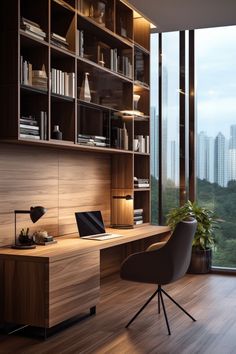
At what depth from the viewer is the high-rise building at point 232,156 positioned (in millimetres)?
6680

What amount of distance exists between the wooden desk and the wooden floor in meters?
0.17

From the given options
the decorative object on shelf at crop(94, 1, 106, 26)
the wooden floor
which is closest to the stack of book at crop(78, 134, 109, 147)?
the decorative object on shelf at crop(94, 1, 106, 26)

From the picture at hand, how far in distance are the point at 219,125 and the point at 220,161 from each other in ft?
1.53

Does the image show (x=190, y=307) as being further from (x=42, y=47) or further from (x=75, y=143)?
(x=42, y=47)

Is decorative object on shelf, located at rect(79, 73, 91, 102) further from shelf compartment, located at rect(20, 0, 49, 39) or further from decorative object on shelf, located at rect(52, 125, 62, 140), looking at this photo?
shelf compartment, located at rect(20, 0, 49, 39)

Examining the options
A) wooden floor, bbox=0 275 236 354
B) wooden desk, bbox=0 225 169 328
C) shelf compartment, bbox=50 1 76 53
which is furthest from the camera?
shelf compartment, bbox=50 1 76 53

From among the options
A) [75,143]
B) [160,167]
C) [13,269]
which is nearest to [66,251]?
[13,269]

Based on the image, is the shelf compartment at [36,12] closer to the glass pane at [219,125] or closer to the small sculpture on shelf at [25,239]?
the small sculpture on shelf at [25,239]

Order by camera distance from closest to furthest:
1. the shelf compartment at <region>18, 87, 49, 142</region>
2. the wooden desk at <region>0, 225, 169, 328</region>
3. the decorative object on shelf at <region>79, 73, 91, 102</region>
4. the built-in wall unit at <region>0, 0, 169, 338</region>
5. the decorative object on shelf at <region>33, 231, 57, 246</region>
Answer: the wooden desk at <region>0, 225, 169, 328</region>
the built-in wall unit at <region>0, 0, 169, 338</region>
the shelf compartment at <region>18, 87, 49, 142</region>
the decorative object on shelf at <region>33, 231, 57, 246</region>
the decorative object on shelf at <region>79, 73, 91, 102</region>

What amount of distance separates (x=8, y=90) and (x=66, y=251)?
133 cm

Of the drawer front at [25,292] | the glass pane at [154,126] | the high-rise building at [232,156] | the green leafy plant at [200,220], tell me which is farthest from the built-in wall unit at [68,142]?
the high-rise building at [232,156]

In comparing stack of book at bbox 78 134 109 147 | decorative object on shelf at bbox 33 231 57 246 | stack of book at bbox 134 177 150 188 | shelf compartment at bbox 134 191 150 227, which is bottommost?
decorative object on shelf at bbox 33 231 57 246

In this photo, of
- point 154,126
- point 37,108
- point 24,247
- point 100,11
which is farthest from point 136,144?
point 24,247

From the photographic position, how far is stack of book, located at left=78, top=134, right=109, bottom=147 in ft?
16.0
